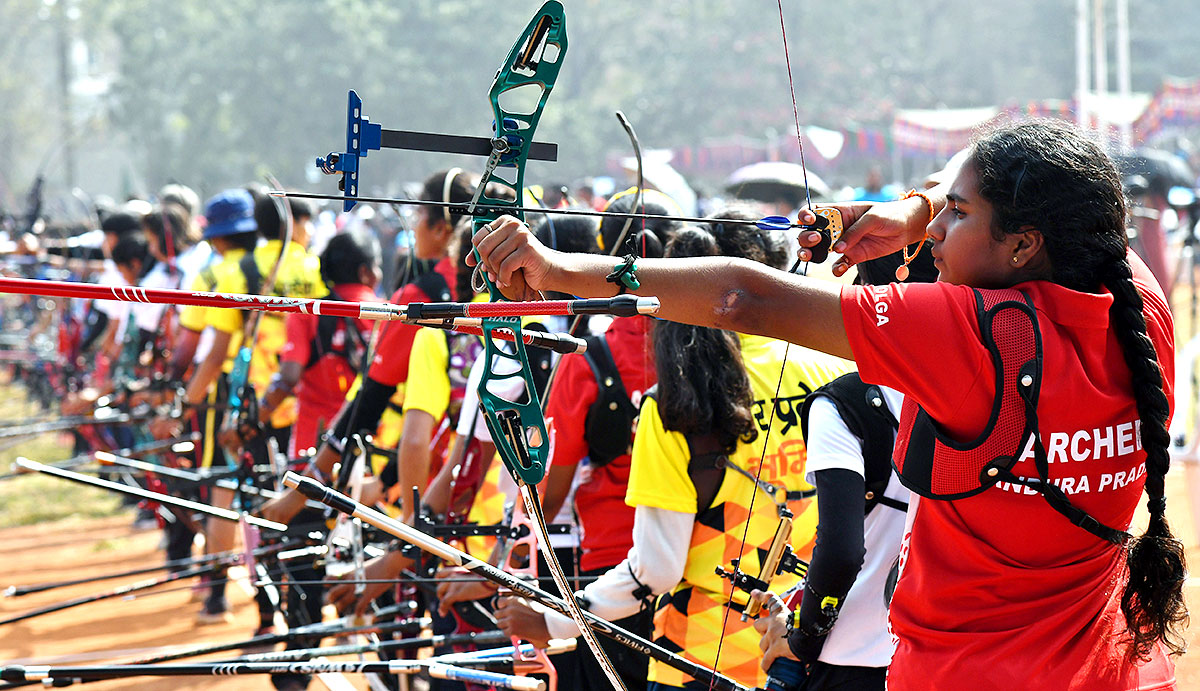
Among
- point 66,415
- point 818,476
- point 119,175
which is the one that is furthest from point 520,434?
point 119,175

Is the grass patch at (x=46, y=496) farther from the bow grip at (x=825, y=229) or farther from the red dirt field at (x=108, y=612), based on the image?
the bow grip at (x=825, y=229)

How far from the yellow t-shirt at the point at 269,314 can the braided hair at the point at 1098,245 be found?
15.6 ft

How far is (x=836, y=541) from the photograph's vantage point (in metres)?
2.35

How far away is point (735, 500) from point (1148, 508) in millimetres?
1085

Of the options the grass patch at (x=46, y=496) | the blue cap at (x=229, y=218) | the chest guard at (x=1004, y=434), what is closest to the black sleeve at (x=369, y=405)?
the blue cap at (x=229, y=218)

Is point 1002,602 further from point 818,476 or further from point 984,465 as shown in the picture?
point 818,476

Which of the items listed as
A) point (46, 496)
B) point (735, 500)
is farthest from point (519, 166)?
point (46, 496)

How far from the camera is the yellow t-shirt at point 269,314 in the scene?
6.16 metres

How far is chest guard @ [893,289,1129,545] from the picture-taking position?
5.66 ft

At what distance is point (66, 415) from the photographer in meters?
8.62

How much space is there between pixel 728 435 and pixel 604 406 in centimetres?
57

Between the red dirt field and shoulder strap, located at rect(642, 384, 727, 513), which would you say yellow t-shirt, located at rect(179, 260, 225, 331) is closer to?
the red dirt field

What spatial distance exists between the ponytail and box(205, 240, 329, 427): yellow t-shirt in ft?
15.9

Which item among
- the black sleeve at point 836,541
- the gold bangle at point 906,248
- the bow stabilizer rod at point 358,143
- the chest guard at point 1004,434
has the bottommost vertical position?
the black sleeve at point 836,541
